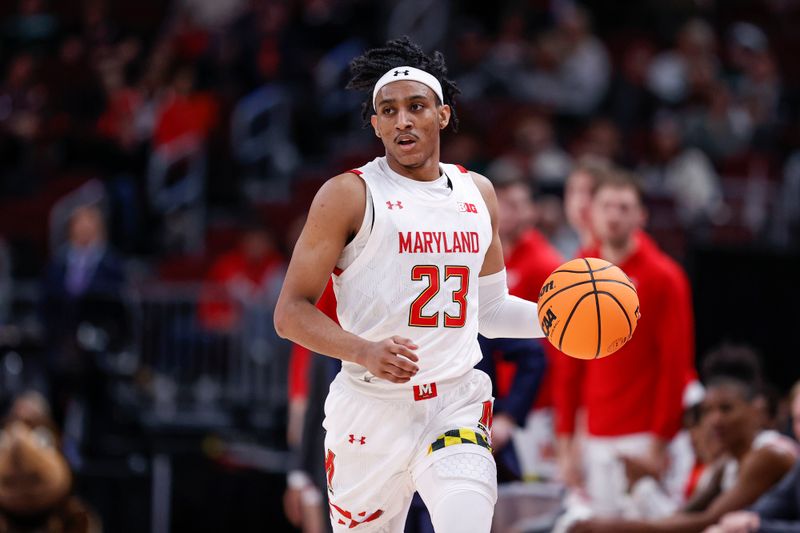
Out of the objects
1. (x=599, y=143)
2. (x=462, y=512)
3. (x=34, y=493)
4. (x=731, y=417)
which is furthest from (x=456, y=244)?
(x=599, y=143)

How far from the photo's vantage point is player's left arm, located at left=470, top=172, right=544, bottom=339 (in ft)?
18.9

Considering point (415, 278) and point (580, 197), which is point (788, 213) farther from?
point (415, 278)

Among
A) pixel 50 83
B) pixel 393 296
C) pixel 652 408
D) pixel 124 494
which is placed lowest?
pixel 124 494

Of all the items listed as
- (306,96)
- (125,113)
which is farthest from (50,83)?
(306,96)

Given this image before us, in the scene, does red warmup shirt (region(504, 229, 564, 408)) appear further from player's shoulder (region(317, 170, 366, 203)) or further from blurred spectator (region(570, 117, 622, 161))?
blurred spectator (region(570, 117, 622, 161))

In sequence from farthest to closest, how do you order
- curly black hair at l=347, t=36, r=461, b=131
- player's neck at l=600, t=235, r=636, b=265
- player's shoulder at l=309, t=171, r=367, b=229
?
player's neck at l=600, t=235, r=636, b=265
curly black hair at l=347, t=36, r=461, b=131
player's shoulder at l=309, t=171, r=367, b=229

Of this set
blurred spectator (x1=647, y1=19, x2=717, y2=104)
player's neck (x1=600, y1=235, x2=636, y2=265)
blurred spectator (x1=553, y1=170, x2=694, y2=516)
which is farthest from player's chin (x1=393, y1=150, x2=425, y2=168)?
blurred spectator (x1=647, y1=19, x2=717, y2=104)

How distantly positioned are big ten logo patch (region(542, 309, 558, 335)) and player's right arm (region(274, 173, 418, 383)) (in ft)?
2.80

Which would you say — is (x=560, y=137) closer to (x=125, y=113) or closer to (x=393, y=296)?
(x=125, y=113)

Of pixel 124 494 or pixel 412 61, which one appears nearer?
pixel 412 61

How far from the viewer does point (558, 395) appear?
9023 mm

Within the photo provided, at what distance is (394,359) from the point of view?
15.4 feet

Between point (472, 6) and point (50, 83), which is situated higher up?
point (472, 6)

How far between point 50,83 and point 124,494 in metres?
8.04
